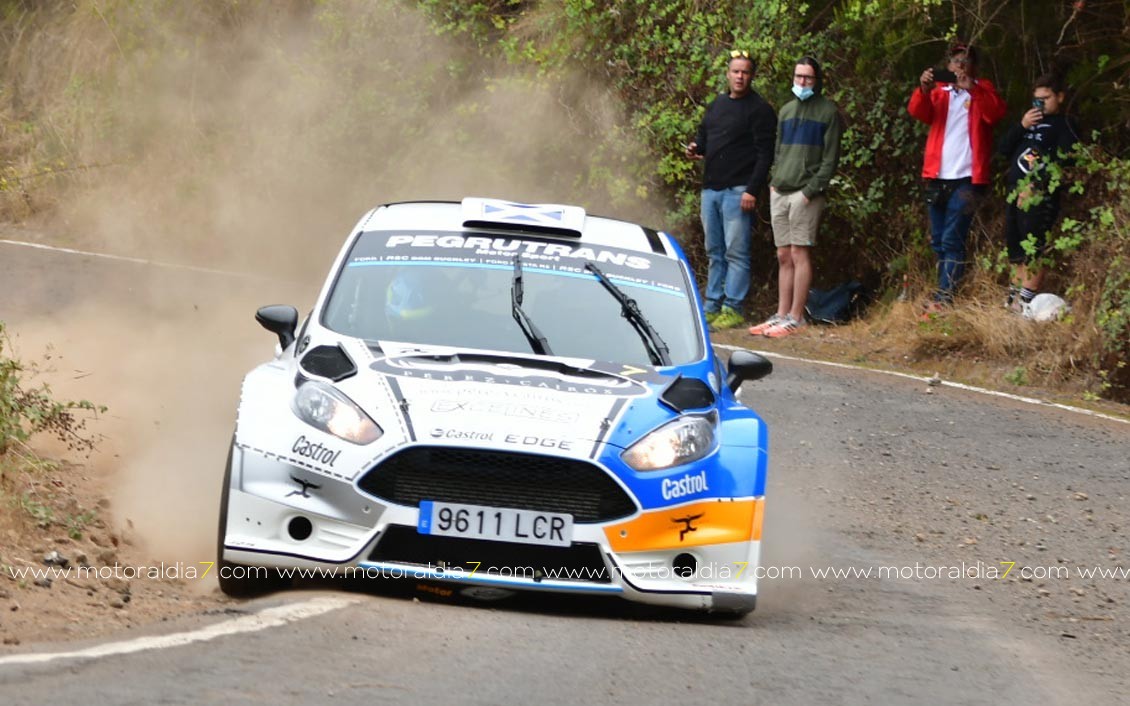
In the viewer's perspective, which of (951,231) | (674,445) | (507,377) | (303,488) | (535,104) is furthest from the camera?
(535,104)

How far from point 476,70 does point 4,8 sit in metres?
10.2

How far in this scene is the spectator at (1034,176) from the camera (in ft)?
48.2

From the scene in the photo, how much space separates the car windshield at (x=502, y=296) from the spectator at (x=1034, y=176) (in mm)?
7437

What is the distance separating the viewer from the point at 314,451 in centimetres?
636

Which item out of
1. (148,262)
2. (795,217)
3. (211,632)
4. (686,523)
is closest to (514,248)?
(686,523)

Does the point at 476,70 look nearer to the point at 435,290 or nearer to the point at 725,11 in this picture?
the point at 725,11

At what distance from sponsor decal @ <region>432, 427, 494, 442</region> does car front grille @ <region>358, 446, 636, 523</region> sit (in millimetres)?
42

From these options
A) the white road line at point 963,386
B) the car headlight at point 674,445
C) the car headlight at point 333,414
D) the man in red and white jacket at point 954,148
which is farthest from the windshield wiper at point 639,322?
the man in red and white jacket at point 954,148

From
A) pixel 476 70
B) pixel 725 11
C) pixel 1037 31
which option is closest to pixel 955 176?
pixel 1037 31

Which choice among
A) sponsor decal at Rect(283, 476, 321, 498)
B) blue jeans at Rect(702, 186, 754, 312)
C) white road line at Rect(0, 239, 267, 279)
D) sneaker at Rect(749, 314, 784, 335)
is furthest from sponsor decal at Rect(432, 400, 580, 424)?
white road line at Rect(0, 239, 267, 279)

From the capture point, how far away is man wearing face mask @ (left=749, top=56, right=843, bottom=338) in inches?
633

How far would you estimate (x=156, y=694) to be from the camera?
4.63 metres

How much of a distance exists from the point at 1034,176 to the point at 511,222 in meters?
7.87

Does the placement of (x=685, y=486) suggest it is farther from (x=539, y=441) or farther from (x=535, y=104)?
(x=535, y=104)
